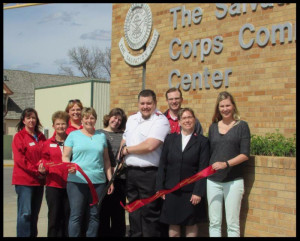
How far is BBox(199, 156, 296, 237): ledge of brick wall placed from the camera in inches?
207

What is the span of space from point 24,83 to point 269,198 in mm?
39815

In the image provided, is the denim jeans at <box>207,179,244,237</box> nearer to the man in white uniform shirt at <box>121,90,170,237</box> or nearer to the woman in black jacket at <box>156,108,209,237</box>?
the woman in black jacket at <box>156,108,209,237</box>

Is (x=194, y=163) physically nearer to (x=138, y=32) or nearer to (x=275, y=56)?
(x=275, y=56)

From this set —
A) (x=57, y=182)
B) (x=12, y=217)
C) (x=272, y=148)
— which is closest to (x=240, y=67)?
(x=272, y=148)

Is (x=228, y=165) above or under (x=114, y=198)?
above

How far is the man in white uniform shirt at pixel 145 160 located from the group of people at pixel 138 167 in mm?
12

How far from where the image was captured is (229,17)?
816 centimetres

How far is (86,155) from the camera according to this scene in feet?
18.7

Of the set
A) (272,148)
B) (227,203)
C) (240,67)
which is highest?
(240,67)

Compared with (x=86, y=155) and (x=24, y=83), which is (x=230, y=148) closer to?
(x=86, y=155)

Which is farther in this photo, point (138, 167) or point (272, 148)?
point (272, 148)

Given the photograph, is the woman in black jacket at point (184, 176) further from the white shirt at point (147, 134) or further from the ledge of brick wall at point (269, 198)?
the ledge of brick wall at point (269, 198)

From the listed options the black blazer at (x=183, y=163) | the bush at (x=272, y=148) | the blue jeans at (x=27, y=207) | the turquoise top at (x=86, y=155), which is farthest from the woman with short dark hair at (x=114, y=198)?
the bush at (x=272, y=148)

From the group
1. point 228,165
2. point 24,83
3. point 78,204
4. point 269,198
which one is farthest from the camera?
point 24,83
